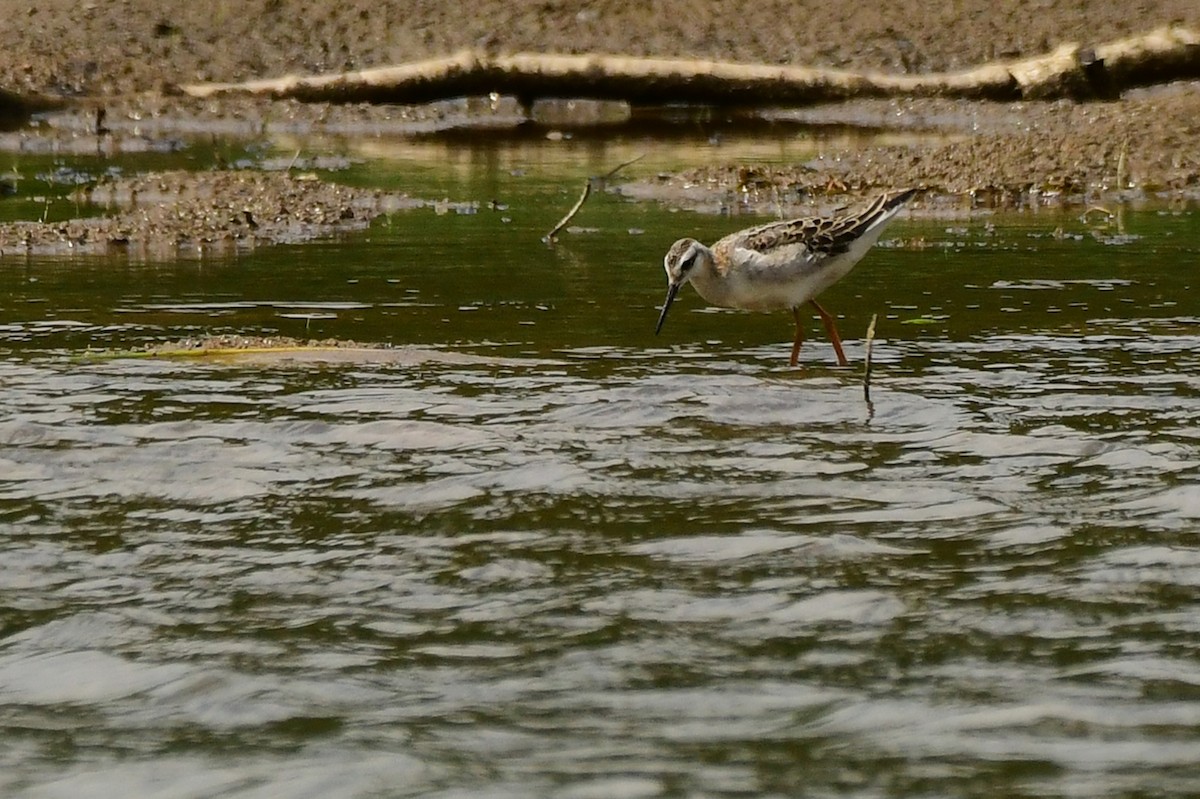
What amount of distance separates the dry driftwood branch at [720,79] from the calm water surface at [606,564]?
12739 millimetres

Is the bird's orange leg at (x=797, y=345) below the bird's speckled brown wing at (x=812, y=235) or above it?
below

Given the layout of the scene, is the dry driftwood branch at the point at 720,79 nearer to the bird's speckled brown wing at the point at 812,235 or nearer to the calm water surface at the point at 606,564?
the calm water surface at the point at 606,564

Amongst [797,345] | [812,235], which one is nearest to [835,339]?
[797,345]

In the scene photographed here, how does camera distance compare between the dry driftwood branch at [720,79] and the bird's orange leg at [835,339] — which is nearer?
the bird's orange leg at [835,339]

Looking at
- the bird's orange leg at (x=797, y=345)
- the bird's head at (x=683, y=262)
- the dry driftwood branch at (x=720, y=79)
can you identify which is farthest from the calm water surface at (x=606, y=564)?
the dry driftwood branch at (x=720, y=79)

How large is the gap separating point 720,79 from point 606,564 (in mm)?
18615

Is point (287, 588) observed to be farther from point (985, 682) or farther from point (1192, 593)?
point (1192, 593)

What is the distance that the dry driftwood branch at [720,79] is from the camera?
22141 mm

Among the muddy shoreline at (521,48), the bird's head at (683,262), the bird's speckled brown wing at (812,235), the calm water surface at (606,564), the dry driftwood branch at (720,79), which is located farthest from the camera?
the dry driftwood branch at (720,79)

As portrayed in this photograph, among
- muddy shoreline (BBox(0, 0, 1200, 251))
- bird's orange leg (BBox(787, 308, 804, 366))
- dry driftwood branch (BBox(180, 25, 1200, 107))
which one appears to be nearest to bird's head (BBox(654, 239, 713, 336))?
bird's orange leg (BBox(787, 308, 804, 366))

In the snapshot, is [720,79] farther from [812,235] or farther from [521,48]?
[812,235]

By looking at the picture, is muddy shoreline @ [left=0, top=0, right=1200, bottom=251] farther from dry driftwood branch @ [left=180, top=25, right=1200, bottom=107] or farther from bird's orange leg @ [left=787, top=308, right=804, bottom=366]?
bird's orange leg @ [left=787, top=308, right=804, bottom=366]

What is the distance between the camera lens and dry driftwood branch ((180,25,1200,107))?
22.1 metres

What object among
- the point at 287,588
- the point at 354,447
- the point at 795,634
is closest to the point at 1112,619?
the point at 795,634
